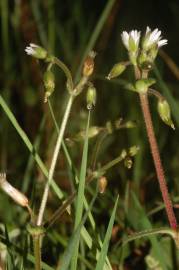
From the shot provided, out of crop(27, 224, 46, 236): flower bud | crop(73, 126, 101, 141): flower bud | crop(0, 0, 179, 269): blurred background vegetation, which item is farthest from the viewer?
crop(0, 0, 179, 269): blurred background vegetation

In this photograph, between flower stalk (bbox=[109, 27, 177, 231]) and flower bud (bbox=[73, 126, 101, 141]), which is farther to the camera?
flower bud (bbox=[73, 126, 101, 141])

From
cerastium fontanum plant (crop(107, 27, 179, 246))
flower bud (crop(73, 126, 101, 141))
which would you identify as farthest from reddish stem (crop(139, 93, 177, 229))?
flower bud (crop(73, 126, 101, 141))

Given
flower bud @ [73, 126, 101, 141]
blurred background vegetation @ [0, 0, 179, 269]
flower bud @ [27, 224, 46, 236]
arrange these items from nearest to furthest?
flower bud @ [27, 224, 46, 236] → flower bud @ [73, 126, 101, 141] → blurred background vegetation @ [0, 0, 179, 269]

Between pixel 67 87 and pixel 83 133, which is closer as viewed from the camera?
pixel 67 87

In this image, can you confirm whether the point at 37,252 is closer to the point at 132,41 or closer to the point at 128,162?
the point at 128,162


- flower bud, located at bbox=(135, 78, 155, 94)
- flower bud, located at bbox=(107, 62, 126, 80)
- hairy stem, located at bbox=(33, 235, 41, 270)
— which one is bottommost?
hairy stem, located at bbox=(33, 235, 41, 270)

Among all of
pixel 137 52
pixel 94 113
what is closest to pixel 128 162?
pixel 137 52

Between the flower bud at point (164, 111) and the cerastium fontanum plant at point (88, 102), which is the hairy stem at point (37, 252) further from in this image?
the flower bud at point (164, 111)

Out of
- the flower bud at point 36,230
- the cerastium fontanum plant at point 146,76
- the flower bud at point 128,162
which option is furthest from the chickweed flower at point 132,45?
the flower bud at point 36,230

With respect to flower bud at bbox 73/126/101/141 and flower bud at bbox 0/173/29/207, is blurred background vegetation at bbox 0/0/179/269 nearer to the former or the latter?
flower bud at bbox 73/126/101/141
